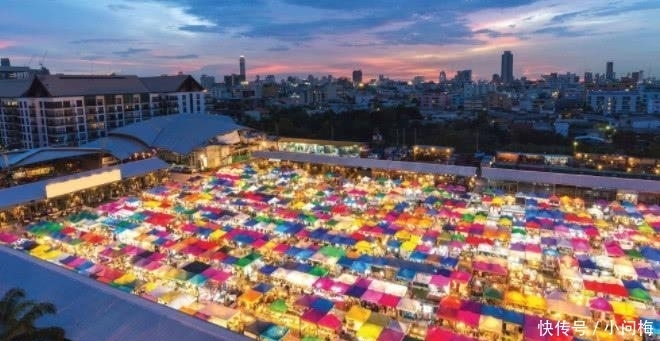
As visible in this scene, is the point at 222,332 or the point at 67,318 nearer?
the point at 222,332

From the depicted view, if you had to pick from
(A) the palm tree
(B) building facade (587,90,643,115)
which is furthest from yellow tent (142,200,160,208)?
(B) building facade (587,90,643,115)

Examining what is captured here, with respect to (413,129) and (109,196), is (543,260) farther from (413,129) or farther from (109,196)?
(413,129)

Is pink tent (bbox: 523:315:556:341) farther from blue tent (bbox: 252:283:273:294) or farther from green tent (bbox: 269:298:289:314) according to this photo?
blue tent (bbox: 252:283:273:294)

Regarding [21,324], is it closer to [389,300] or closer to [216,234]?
[389,300]

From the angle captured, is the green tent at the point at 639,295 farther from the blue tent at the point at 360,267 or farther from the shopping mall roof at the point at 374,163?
the shopping mall roof at the point at 374,163

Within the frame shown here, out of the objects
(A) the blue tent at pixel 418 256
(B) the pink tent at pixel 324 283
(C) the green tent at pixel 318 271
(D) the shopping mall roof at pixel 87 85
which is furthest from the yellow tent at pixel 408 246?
(D) the shopping mall roof at pixel 87 85

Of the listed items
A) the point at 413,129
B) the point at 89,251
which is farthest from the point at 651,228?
the point at 413,129
